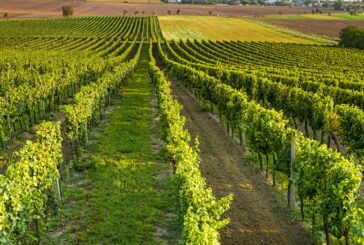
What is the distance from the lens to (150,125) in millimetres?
32562

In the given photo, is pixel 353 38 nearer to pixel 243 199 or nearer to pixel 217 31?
pixel 217 31

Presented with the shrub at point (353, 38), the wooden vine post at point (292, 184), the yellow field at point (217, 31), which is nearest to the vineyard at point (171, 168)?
the wooden vine post at point (292, 184)

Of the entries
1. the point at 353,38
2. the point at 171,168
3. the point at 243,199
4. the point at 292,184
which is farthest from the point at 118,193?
the point at 353,38

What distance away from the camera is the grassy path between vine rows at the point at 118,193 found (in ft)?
51.8

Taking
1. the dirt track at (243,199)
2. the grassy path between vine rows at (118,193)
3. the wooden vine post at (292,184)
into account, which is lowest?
the dirt track at (243,199)

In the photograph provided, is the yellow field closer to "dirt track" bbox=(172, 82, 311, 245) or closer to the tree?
the tree

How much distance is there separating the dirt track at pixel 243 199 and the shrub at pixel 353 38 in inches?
3290

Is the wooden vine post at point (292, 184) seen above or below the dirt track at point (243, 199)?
above

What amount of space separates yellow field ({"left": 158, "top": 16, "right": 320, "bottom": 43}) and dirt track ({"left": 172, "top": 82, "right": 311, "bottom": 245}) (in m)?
101

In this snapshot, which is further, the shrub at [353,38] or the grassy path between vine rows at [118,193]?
the shrub at [353,38]

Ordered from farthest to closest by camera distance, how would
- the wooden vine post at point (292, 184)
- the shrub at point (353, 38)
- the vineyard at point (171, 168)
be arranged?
1. the shrub at point (353, 38)
2. the wooden vine post at point (292, 184)
3. the vineyard at point (171, 168)

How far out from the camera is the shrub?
99.4 metres

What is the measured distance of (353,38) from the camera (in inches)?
3986

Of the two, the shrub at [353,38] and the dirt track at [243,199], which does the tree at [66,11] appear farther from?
the dirt track at [243,199]
